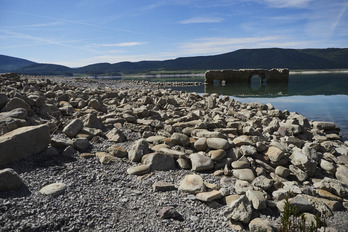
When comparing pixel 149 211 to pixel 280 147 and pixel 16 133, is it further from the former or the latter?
pixel 280 147

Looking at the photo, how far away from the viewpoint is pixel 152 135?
7.98 m

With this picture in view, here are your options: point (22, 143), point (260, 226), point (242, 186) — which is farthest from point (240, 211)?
point (22, 143)

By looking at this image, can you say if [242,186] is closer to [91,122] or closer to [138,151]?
[138,151]

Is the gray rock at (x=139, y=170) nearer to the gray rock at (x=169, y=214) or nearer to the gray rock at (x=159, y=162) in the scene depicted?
the gray rock at (x=159, y=162)

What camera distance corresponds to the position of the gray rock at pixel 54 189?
453 centimetres

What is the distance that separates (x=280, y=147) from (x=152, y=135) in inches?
148

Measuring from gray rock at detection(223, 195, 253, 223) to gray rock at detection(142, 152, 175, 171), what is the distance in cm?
195

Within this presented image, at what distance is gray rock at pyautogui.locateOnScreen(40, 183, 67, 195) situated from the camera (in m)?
4.53

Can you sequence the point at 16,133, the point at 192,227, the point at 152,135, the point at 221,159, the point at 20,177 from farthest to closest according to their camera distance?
the point at 152,135, the point at 221,159, the point at 16,133, the point at 20,177, the point at 192,227

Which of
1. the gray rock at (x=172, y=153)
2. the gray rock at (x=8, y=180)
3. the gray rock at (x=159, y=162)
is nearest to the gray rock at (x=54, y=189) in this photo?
the gray rock at (x=8, y=180)

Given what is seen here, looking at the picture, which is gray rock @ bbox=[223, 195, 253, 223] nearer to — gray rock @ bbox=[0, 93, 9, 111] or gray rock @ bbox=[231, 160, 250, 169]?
gray rock @ bbox=[231, 160, 250, 169]

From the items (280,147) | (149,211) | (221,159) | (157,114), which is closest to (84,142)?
(149,211)

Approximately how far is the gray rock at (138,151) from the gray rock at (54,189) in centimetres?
189

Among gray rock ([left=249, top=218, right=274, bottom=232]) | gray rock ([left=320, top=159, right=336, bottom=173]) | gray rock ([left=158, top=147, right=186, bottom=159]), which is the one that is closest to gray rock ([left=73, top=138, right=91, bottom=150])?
gray rock ([left=158, top=147, right=186, bottom=159])
